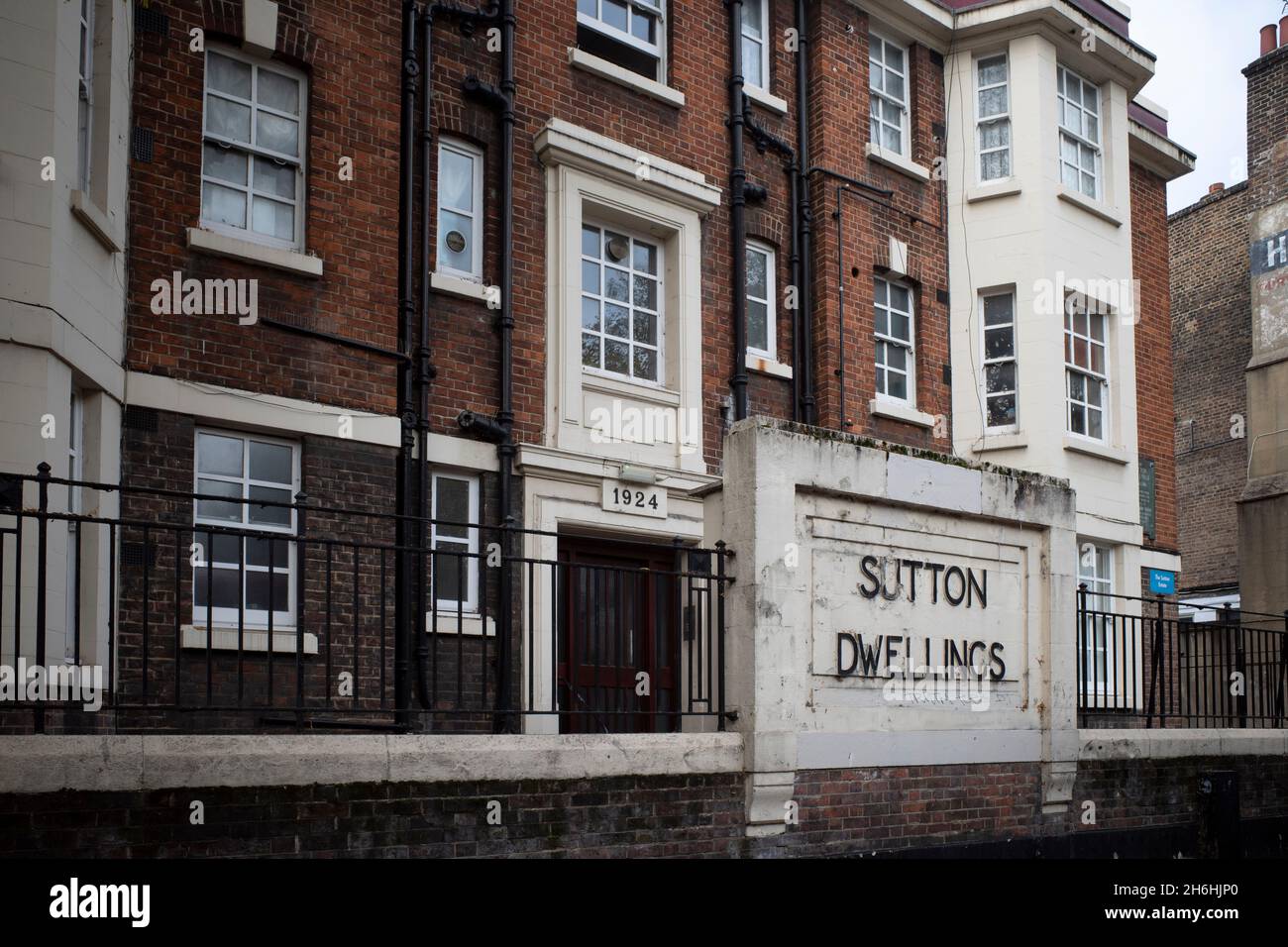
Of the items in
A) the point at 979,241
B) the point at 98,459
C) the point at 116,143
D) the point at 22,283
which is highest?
the point at 979,241

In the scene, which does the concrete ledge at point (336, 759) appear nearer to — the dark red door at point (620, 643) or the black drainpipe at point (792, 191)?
the dark red door at point (620, 643)

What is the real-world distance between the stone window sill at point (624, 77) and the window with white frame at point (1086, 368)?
672 centimetres

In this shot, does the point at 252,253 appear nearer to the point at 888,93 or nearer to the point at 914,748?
the point at 914,748

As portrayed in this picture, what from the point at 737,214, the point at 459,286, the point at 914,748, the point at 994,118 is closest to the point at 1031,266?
the point at 994,118

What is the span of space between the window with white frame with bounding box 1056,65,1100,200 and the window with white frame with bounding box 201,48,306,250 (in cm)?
1101

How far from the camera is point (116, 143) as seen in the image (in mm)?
10570

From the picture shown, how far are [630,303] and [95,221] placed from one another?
608 centimetres

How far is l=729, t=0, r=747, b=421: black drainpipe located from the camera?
14.8 meters

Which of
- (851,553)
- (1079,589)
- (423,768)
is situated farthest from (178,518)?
(1079,589)

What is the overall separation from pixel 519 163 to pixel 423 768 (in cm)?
774

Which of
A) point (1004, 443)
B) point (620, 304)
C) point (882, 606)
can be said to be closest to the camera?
point (882, 606)

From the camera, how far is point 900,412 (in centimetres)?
1644

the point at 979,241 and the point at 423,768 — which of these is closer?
the point at 423,768

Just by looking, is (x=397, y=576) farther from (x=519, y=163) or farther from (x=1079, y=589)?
(x=1079, y=589)
